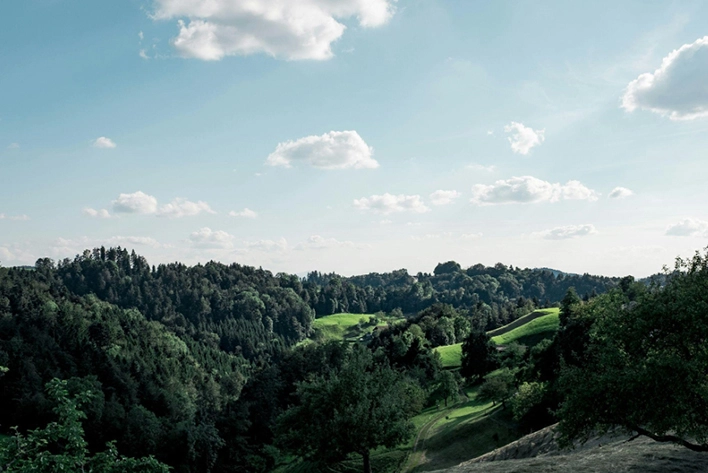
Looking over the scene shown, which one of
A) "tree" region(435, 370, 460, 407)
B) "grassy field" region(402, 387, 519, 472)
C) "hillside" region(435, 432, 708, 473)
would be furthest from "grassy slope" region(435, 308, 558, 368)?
"hillside" region(435, 432, 708, 473)

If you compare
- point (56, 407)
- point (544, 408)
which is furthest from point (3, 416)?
point (56, 407)

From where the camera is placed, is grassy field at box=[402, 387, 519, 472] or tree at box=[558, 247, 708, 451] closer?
tree at box=[558, 247, 708, 451]

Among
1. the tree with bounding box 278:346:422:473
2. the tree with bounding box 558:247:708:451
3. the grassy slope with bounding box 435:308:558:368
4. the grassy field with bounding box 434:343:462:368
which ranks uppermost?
the tree with bounding box 558:247:708:451

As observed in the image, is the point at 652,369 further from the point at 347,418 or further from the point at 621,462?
the point at 347,418

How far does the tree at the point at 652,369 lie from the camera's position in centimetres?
1822

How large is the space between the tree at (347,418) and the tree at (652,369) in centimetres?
2192

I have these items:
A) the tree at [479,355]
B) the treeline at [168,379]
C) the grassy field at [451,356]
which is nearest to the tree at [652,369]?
the treeline at [168,379]

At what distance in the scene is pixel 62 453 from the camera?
12.9 m

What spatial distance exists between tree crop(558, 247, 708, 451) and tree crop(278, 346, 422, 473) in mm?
21915

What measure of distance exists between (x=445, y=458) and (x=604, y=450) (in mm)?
29582

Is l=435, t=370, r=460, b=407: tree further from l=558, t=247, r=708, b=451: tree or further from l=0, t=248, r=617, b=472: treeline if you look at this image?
l=558, t=247, r=708, b=451: tree

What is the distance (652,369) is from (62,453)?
20.0m

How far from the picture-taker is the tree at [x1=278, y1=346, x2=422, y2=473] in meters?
40.8

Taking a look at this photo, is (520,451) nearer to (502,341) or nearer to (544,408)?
(544,408)
